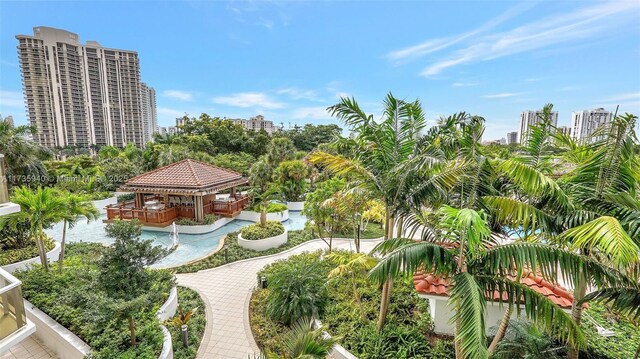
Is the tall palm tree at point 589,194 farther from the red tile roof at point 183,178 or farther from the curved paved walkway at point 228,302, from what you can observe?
the red tile roof at point 183,178

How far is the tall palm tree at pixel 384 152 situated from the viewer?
6.05 meters

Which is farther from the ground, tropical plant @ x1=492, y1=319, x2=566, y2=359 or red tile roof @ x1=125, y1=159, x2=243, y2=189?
red tile roof @ x1=125, y1=159, x2=243, y2=189

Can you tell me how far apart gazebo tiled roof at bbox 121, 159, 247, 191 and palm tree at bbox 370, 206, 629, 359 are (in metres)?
15.6

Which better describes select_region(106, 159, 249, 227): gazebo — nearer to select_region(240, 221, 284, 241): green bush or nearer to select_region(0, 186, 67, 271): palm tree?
select_region(240, 221, 284, 241): green bush

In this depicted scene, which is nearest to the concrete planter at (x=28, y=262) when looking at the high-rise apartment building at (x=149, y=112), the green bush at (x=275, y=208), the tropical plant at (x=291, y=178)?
the green bush at (x=275, y=208)

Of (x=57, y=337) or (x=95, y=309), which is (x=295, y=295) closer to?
(x=95, y=309)

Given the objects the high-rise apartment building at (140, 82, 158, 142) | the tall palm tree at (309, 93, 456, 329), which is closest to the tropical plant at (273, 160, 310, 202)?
the tall palm tree at (309, 93, 456, 329)

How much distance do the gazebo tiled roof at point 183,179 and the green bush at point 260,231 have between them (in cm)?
469

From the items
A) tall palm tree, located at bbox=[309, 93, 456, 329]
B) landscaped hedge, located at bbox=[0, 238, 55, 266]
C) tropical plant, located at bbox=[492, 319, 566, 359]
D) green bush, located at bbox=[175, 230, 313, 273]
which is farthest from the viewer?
green bush, located at bbox=[175, 230, 313, 273]

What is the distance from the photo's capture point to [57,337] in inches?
264

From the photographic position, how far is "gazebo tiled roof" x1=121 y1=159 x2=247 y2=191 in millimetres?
17953

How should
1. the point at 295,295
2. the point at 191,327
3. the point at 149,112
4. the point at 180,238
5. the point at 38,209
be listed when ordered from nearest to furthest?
1. the point at 191,327
2. the point at 295,295
3. the point at 38,209
4. the point at 180,238
5. the point at 149,112

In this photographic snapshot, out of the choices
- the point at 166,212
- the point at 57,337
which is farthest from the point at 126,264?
the point at 166,212

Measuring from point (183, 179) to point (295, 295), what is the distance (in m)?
13.2
